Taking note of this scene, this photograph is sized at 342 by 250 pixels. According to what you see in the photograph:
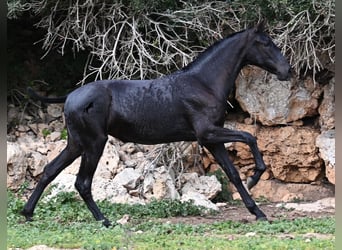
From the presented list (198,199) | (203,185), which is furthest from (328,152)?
(198,199)

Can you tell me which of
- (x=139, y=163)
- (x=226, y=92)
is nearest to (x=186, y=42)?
(x=139, y=163)

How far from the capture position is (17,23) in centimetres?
1096

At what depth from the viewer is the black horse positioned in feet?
22.0

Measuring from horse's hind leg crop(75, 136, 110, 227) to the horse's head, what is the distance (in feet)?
6.25

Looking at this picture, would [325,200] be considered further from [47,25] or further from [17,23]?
[17,23]

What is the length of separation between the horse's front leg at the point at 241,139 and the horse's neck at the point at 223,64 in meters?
0.47

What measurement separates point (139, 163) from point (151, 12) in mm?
2271

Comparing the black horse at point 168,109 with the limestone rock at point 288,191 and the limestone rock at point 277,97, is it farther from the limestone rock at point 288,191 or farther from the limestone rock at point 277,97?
the limestone rock at point 288,191

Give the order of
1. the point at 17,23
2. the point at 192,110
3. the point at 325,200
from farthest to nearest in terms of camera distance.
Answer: the point at 17,23, the point at 325,200, the point at 192,110

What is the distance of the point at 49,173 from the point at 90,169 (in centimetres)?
53

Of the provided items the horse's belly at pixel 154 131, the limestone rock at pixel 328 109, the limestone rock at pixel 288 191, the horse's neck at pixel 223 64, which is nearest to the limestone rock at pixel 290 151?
the limestone rock at pixel 288 191

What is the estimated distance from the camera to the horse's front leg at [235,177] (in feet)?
22.0

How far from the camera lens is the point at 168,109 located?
22.4ft

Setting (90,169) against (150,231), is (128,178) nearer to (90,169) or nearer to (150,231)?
(90,169)
